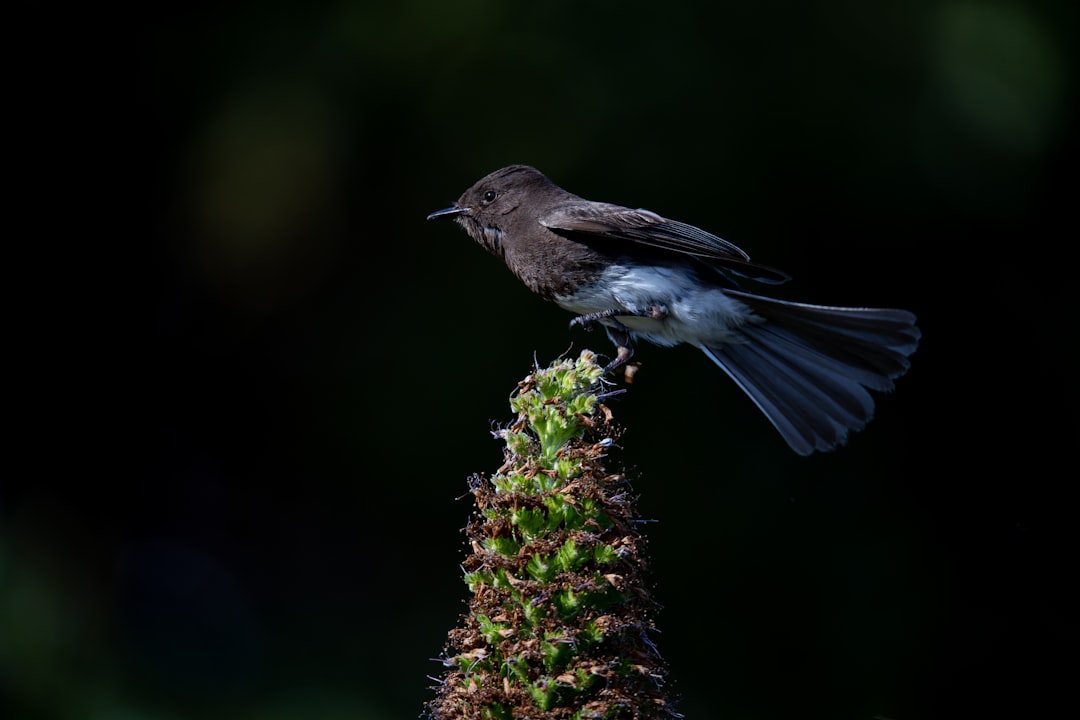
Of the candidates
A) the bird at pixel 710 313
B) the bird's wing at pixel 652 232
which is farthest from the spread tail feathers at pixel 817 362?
the bird's wing at pixel 652 232

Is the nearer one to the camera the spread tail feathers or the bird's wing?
the bird's wing

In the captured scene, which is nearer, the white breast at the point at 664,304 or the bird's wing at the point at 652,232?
the bird's wing at the point at 652,232

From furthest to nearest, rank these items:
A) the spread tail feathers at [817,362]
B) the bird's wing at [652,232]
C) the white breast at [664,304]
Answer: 1. the white breast at [664,304]
2. the spread tail feathers at [817,362]
3. the bird's wing at [652,232]

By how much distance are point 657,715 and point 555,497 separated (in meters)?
0.43

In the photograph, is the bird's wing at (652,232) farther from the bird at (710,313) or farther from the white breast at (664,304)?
the white breast at (664,304)

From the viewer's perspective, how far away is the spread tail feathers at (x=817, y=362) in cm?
397

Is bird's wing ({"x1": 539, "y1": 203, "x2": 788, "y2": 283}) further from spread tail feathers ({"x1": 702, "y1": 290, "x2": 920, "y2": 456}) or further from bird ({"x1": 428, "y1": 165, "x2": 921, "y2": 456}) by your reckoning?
spread tail feathers ({"x1": 702, "y1": 290, "x2": 920, "y2": 456})

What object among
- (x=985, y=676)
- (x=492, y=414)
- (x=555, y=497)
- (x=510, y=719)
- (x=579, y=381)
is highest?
(x=492, y=414)

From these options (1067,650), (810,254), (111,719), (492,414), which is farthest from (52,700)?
(1067,650)

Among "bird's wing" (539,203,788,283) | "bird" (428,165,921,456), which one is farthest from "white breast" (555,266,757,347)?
"bird's wing" (539,203,788,283)

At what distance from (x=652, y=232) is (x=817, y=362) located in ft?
2.41

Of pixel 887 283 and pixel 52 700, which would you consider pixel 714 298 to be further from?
pixel 52 700

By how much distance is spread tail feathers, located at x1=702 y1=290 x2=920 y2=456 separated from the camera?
3.97 m

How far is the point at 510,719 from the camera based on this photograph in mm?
2078
